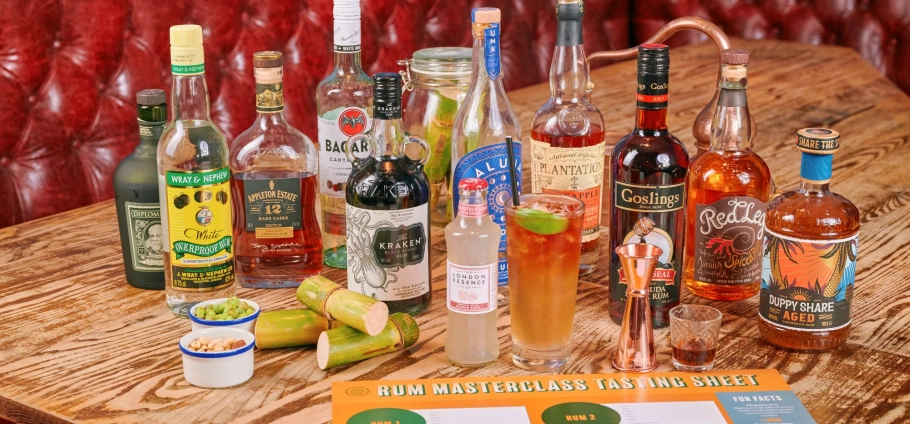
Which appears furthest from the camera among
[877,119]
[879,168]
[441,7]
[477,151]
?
[441,7]

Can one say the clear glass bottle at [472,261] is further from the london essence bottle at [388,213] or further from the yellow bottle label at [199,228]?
the yellow bottle label at [199,228]

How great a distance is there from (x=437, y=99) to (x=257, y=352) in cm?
52

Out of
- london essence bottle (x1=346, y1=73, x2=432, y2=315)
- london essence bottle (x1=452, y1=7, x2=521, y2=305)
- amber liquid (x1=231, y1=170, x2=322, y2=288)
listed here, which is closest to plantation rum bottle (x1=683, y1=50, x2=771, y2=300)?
london essence bottle (x1=452, y1=7, x2=521, y2=305)

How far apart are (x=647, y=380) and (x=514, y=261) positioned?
0.60ft

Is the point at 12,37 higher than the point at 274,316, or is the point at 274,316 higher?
the point at 12,37

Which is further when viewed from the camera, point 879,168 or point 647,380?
point 879,168

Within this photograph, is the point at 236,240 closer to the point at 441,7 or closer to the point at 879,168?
the point at 879,168

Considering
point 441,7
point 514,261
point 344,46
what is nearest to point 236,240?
point 344,46

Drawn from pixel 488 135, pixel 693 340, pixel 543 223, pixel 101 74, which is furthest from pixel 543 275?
pixel 101 74


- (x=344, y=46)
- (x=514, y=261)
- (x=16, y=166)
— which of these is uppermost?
(x=344, y=46)

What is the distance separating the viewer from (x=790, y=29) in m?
3.54

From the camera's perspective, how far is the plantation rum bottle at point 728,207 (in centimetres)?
118

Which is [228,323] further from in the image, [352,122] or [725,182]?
[725,182]

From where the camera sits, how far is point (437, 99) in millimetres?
1441
